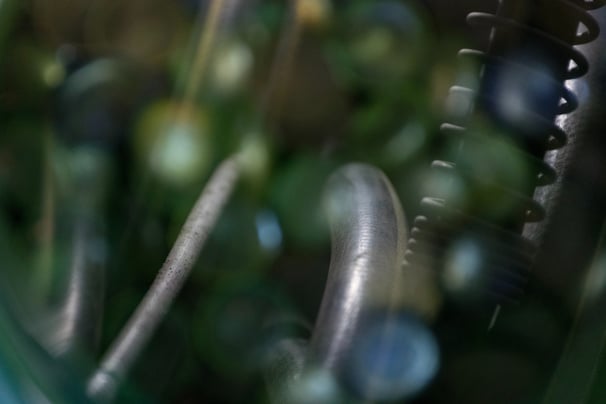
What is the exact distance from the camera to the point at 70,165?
0.71 metres

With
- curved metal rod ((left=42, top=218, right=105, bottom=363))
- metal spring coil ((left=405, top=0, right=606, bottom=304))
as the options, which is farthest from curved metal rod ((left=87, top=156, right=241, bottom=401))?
metal spring coil ((left=405, top=0, right=606, bottom=304))

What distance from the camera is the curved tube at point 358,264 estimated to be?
0.36 m

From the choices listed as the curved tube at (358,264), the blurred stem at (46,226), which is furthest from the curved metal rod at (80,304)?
the curved tube at (358,264)

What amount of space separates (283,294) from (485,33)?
257 mm

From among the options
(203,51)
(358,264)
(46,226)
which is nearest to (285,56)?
(203,51)

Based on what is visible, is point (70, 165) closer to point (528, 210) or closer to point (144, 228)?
point (144, 228)

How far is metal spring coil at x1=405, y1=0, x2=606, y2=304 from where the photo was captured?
46 centimetres

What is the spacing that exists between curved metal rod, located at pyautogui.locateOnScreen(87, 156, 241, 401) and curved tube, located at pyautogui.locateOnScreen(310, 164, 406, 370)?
10 centimetres

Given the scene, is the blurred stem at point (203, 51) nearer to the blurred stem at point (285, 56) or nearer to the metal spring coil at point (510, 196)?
the blurred stem at point (285, 56)

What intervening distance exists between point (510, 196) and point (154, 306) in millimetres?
218

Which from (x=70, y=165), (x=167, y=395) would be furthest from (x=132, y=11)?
(x=167, y=395)

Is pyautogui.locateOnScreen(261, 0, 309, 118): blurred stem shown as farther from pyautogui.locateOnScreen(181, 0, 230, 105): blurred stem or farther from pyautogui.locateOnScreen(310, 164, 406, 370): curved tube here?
pyautogui.locateOnScreen(310, 164, 406, 370): curved tube

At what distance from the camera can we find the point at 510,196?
0.48 m

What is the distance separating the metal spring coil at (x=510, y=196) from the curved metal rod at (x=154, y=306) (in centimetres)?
14
